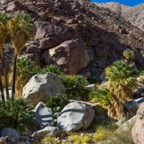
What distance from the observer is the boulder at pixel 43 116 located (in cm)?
2308

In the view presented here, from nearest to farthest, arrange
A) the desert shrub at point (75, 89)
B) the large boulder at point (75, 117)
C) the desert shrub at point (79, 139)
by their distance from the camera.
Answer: the desert shrub at point (79, 139) → the large boulder at point (75, 117) → the desert shrub at point (75, 89)

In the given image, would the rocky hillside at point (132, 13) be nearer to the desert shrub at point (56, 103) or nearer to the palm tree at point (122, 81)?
the palm tree at point (122, 81)

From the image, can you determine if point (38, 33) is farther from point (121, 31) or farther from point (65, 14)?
point (121, 31)

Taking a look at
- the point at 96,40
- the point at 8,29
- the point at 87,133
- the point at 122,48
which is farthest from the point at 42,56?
the point at 87,133

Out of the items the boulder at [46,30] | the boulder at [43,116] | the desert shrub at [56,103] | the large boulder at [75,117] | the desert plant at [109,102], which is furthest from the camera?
the boulder at [46,30]

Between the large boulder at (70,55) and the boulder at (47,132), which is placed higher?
the large boulder at (70,55)

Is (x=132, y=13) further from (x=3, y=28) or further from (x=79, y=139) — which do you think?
(x=79, y=139)

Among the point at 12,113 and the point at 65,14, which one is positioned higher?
the point at 65,14

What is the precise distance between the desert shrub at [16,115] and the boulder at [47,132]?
4.07ft

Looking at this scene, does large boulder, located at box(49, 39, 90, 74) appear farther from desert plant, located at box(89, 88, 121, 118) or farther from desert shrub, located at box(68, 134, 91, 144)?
desert shrub, located at box(68, 134, 91, 144)

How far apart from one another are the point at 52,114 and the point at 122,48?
164 feet

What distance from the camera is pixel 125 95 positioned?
2611cm

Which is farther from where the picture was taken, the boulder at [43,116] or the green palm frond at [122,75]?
the green palm frond at [122,75]

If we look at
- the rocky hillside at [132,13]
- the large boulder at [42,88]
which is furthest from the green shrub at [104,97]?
the rocky hillside at [132,13]
